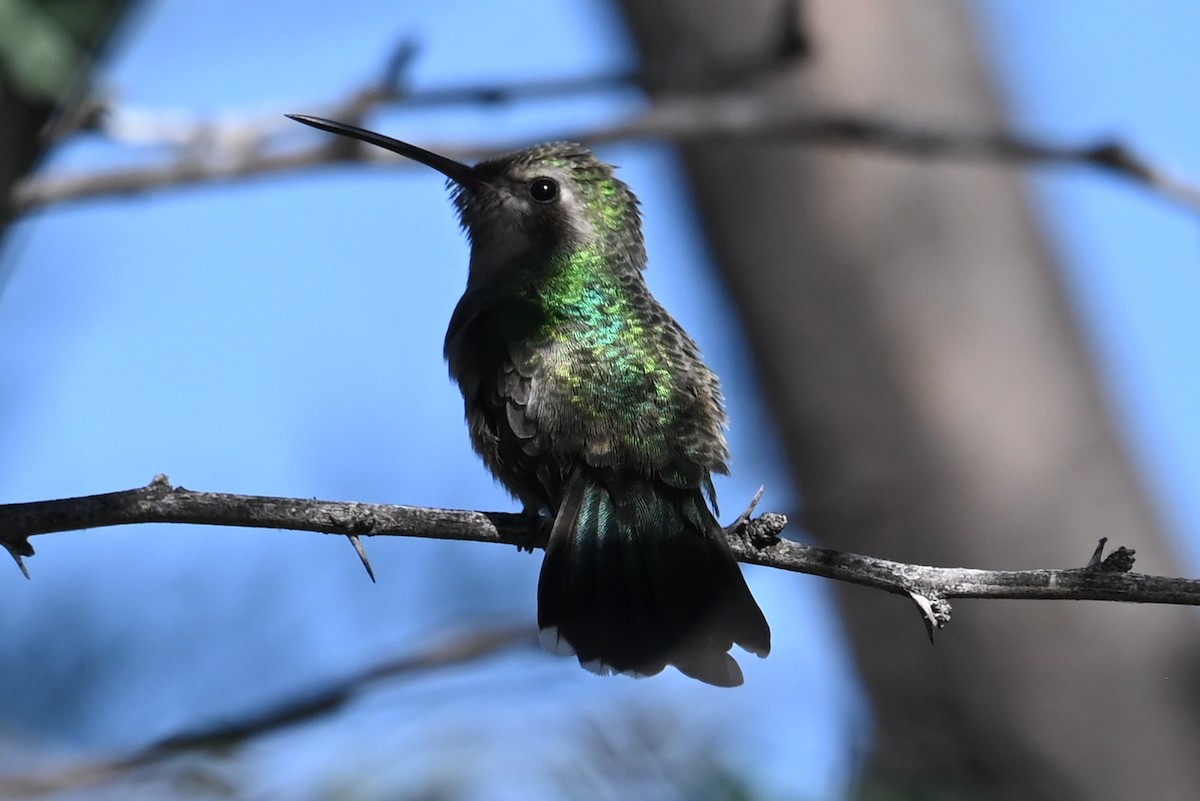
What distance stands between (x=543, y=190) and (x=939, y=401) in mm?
3172

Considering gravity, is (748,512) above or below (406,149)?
below

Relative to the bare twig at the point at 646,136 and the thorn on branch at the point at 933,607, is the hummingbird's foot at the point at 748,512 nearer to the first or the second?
the thorn on branch at the point at 933,607

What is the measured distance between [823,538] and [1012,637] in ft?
3.46

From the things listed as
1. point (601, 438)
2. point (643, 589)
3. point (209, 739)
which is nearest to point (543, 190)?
point (601, 438)

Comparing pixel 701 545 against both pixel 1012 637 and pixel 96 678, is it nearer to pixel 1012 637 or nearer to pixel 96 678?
pixel 96 678

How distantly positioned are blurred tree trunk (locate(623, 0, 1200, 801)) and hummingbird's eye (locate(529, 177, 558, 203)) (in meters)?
1.68

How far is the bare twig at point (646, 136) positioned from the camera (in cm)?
548

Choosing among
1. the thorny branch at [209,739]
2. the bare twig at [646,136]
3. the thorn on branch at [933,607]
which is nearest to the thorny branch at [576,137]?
the bare twig at [646,136]

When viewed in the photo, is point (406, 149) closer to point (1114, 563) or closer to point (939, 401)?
point (1114, 563)

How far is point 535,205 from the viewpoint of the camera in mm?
5293

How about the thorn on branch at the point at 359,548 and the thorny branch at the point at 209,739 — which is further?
the thorny branch at the point at 209,739

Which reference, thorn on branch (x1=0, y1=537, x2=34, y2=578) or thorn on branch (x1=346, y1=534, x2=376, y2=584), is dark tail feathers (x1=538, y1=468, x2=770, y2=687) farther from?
thorn on branch (x1=0, y1=537, x2=34, y2=578)

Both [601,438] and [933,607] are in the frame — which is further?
[601,438]

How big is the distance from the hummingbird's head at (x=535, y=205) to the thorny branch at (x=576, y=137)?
412mm
